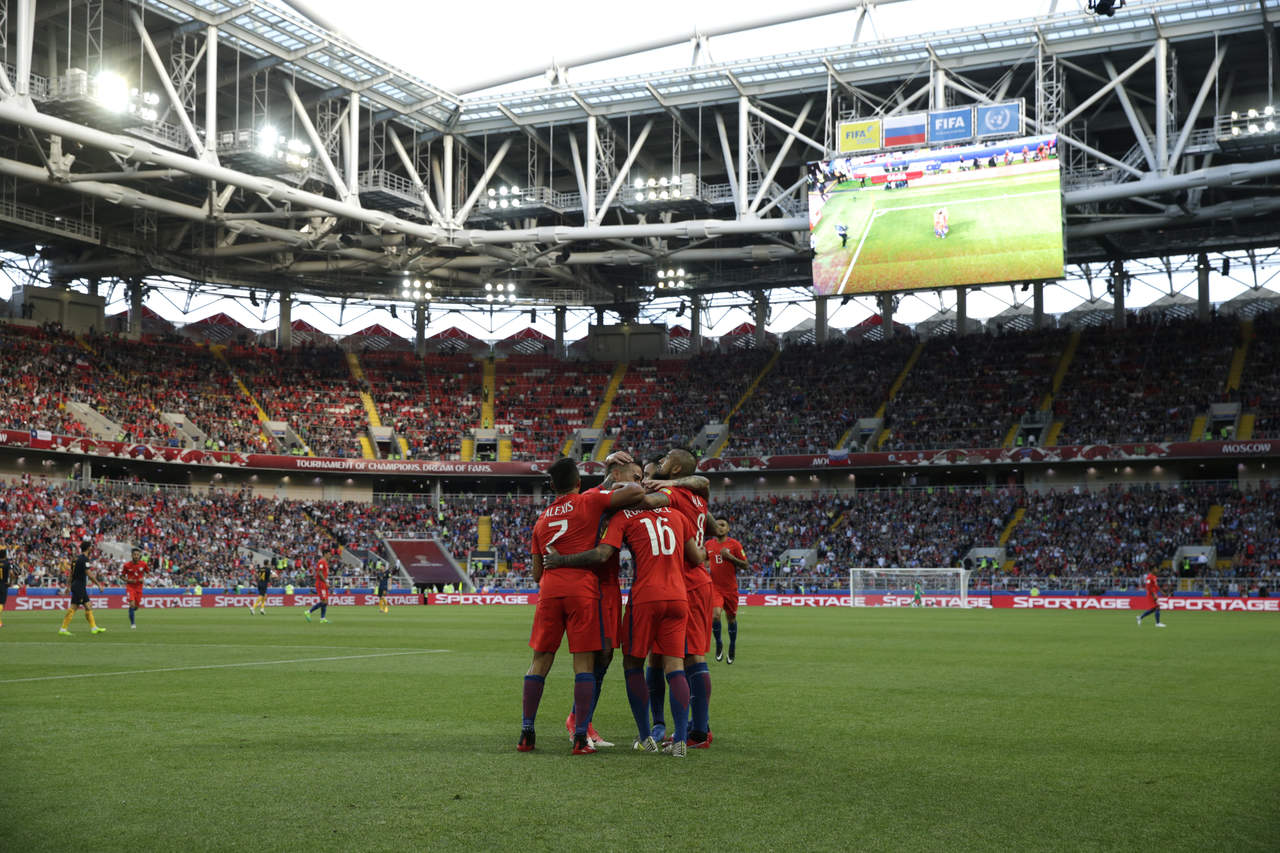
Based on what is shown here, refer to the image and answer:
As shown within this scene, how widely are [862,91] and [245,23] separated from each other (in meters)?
25.0

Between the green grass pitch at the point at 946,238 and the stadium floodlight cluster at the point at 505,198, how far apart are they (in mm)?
15412

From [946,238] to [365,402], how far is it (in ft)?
132

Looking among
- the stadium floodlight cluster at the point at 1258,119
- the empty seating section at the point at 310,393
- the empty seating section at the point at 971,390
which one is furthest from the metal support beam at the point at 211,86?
the stadium floodlight cluster at the point at 1258,119

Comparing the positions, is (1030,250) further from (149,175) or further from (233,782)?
(233,782)

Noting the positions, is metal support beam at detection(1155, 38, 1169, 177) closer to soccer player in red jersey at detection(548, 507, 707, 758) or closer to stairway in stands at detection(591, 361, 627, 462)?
stairway in stands at detection(591, 361, 627, 462)

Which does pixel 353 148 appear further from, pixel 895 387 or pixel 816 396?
pixel 895 387

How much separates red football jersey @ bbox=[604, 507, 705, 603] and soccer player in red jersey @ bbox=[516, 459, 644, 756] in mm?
188

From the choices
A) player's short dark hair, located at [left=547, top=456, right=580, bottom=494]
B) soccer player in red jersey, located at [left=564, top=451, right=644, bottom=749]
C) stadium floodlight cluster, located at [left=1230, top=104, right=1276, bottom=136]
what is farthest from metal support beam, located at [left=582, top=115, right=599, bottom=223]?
player's short dark hair, located at [left=547, top=456, right=580, bottom=494]

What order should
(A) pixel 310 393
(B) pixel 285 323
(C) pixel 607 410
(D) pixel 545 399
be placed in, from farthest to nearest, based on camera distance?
(B) pixel 285 323 → (D) pixel 545 399 → (C) pixel 607 410 → (A) pixel 310 393

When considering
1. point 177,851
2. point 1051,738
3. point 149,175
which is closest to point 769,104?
point 149,175

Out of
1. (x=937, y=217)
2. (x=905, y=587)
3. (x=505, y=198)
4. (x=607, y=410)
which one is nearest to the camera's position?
(x=937, y=217)

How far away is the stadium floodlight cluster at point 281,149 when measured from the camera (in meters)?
45.6

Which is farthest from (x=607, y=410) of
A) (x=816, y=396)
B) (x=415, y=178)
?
(x=415, y=178)

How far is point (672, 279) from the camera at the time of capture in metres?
71.4
